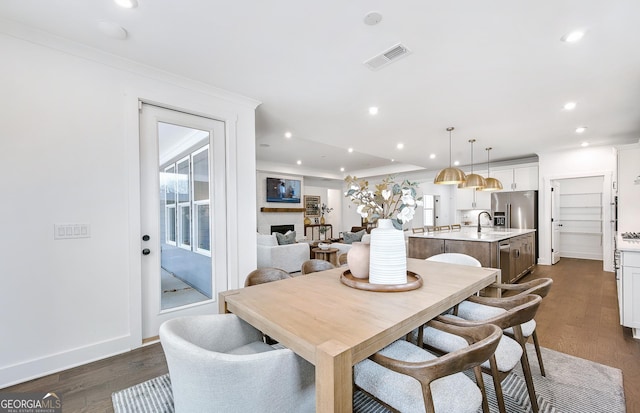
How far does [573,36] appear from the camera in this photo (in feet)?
6.86

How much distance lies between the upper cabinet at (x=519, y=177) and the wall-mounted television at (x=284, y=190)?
5.65 meters

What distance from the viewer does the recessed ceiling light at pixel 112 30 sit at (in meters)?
1.95

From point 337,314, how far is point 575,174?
6.98 metres

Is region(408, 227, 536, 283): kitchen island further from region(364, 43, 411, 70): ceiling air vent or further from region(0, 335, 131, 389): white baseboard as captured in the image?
region(0, 335, 131, 389): white baseboard

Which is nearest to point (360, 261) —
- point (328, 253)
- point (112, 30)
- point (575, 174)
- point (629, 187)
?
point (112, 30)

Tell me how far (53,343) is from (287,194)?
23.2 ft

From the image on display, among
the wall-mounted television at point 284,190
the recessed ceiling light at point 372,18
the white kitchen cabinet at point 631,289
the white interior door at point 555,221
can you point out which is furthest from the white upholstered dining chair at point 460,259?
the wall-mounted television at point 284,190

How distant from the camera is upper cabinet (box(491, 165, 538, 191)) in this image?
21.1ft

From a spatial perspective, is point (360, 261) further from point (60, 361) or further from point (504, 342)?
point (60, 361)

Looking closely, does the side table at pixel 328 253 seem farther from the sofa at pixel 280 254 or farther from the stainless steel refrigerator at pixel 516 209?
the stainless steel refrigerator at pixel 516 209

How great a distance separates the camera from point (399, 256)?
5.51 ft

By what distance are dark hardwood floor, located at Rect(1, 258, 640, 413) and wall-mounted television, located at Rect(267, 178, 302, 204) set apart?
20.7 ft

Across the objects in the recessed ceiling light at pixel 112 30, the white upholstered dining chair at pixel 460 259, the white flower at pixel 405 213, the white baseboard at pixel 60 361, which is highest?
the recessed ceiling light at pixel 112 30

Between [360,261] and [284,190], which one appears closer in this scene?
[360,261]
